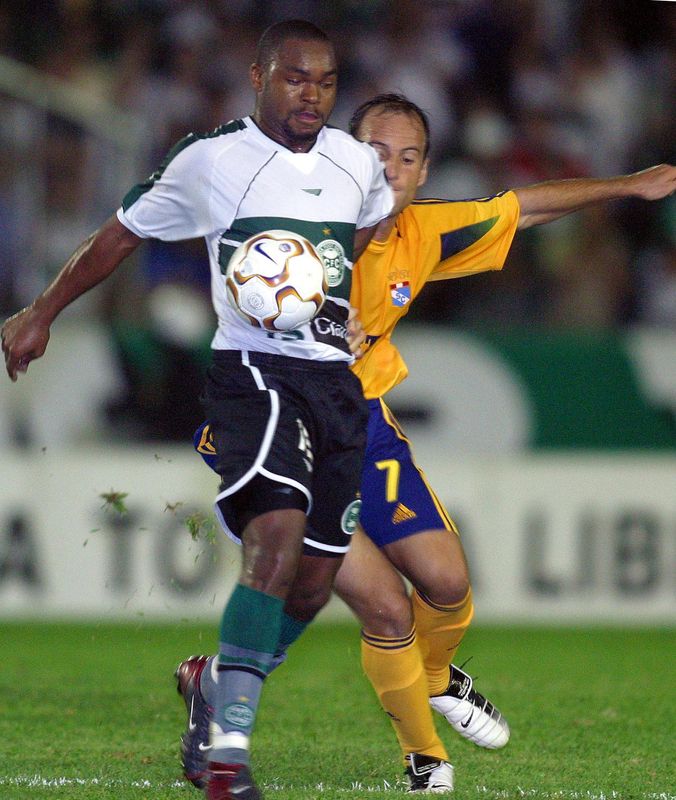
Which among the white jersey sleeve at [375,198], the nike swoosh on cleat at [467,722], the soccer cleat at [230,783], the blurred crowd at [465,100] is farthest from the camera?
the blurred crowd at [465,100]

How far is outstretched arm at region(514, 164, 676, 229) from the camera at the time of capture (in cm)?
506

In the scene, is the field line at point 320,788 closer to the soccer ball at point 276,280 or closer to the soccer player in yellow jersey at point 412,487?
the soccer player in yellow jersey at point 412,487

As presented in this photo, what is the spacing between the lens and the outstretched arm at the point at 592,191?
199 inches

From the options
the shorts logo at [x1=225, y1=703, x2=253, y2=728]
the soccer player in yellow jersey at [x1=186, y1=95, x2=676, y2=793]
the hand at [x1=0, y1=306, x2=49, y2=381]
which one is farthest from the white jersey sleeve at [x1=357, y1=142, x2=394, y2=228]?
the shorts logo at [x1=225, y1=703, x2=253, y2=728]

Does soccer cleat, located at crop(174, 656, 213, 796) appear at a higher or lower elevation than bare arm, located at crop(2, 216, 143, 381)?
lower

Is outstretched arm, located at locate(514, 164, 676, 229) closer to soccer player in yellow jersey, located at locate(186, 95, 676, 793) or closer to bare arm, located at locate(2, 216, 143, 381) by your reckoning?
soccer player in yellow jersey, located at locate(186, 95, 676, 793)

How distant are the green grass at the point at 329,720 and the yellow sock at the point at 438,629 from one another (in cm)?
36

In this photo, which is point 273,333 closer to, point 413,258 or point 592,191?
point 413,258

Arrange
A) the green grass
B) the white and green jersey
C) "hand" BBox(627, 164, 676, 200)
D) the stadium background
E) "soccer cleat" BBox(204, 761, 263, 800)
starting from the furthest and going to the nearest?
the stadium background, "hand" BBox(627, 164, 676, 200), the green grass, the white and green jersey, "soccer cleat" BBox(204, 761, 263, 800)

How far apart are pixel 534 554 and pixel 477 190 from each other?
9.64ft

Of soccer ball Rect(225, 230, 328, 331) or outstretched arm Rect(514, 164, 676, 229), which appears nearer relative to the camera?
soccer ball Rect(225, 230, 328, 331)

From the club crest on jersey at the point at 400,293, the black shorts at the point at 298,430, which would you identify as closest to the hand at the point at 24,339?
the black shorts at the point at 298,430

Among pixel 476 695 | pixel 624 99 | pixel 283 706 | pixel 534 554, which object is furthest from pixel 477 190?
pixel 476 695

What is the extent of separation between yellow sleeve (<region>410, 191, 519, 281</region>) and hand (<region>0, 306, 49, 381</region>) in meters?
1.43
